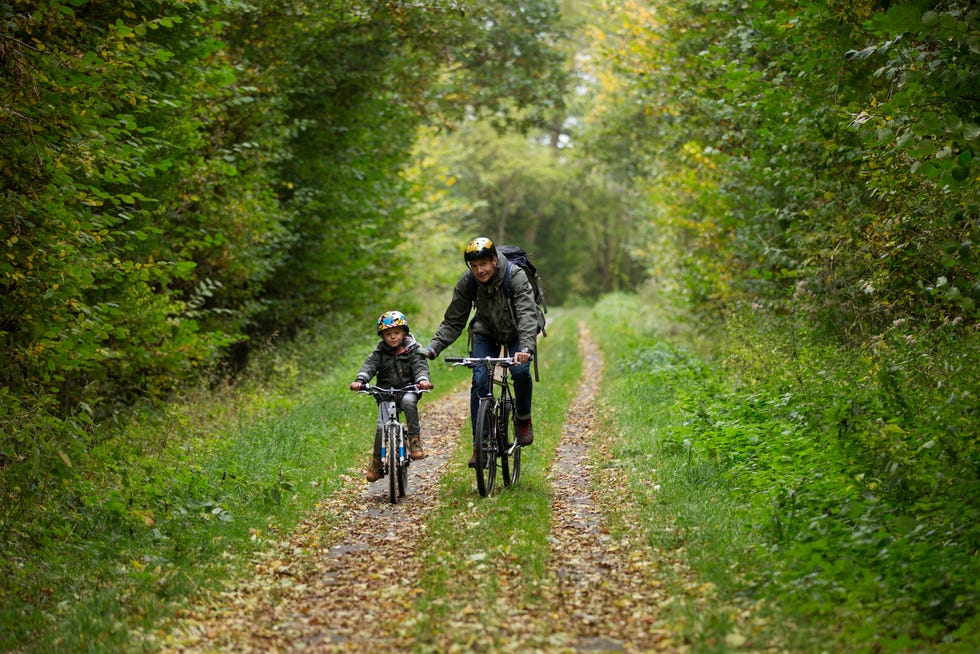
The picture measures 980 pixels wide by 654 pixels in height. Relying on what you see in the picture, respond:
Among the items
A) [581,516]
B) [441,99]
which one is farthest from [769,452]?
[441,99]

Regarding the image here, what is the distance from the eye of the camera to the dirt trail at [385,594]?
5.53 m

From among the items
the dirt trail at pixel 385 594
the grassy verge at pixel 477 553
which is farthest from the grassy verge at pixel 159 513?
the grassy verge at pixel 477 553

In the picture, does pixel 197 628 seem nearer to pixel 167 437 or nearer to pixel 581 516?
pixel 581 516

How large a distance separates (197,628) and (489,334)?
14.2ft

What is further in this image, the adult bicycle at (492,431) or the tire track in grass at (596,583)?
the adult bicycle at (492,431)

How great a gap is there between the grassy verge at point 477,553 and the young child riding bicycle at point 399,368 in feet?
2.33

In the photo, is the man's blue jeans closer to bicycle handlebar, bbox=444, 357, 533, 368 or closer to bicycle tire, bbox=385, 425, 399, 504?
bicycle handlebar, bbox=444, 357, 533, 368

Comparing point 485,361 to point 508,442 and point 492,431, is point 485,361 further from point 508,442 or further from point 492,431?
point 508,442

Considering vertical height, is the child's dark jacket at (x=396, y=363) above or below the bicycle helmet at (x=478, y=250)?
below

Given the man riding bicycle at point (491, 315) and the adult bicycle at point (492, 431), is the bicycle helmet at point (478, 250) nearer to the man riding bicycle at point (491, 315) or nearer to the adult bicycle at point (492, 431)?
the man riding bicycle at point (491, 315)

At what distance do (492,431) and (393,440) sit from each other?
98 centimetres

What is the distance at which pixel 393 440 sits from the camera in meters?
8.86

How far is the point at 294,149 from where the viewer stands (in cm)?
1927

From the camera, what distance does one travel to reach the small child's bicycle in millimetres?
8867
